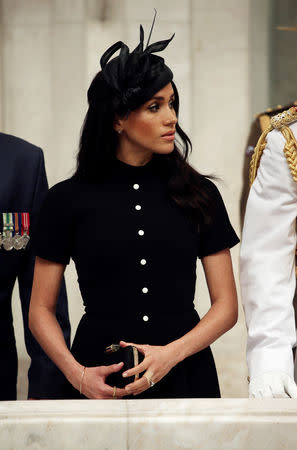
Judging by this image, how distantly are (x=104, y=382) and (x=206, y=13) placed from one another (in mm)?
3124

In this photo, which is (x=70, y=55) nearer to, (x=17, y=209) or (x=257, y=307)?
(x=17, y=209)

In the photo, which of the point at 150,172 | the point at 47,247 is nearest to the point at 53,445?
the point at 47,247

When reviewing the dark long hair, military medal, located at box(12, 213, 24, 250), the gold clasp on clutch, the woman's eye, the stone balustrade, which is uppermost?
the woman's eye

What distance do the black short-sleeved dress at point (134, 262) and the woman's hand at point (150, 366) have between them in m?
0.09

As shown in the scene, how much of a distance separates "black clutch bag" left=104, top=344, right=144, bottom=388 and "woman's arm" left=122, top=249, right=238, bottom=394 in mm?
17

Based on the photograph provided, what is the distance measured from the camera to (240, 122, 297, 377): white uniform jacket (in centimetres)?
204

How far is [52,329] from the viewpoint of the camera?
Answer: 7.24 ft

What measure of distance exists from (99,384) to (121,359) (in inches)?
2.9

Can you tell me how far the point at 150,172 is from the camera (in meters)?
2.31

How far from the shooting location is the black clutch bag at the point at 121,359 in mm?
2068

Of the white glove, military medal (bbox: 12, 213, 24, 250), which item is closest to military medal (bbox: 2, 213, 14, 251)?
military medal (bbox: 12, 213, 24, 250)

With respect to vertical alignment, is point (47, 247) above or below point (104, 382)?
above

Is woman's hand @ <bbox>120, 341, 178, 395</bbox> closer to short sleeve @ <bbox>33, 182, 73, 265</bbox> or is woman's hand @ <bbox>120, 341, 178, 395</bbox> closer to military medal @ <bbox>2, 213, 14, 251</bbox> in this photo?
short sleeve @ <bbox>33, 182, 73, 265</bbox>

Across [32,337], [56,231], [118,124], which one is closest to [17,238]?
[56,231]
